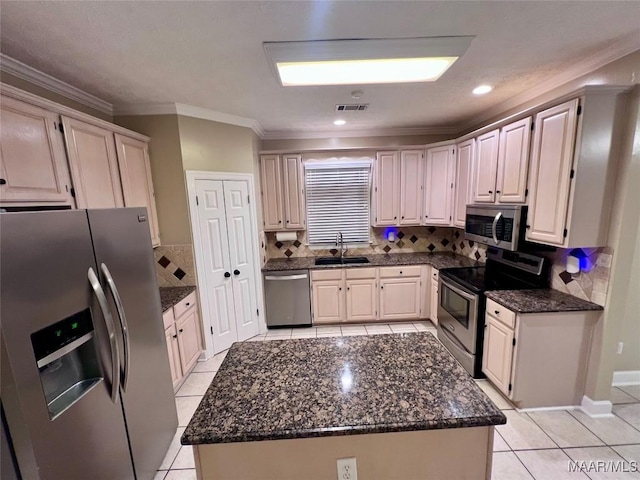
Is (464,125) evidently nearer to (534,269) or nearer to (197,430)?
(534,269)

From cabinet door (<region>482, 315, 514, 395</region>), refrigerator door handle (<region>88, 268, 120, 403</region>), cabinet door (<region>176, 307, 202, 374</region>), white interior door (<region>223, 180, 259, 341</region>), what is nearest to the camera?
refrigerator door handle (<region>88, 268, 120, 403</region>)

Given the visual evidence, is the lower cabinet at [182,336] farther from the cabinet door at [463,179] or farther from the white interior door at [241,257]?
the cabinet door at [463,179]

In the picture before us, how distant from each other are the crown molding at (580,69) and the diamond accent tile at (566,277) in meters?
1.55

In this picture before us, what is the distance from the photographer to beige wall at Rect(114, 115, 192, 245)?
8.41ft

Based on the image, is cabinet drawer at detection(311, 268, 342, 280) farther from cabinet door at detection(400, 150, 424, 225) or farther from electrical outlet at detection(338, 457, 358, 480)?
electrical outlet at detection(338, 457, 358, 480)

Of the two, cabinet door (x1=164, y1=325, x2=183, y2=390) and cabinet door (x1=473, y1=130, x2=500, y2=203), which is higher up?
cabinet door (x1=473, y1=130, x2=500, y2=203)

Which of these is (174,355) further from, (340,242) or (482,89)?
(482,89)

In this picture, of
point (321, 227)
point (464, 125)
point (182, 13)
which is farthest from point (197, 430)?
point (464, 125)

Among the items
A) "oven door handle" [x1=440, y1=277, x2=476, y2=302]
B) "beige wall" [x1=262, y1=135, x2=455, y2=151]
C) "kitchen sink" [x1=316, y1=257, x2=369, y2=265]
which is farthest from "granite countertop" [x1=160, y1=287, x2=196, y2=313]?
"oven door handle" [x1=440, y1=277, x2=476, y2=302]

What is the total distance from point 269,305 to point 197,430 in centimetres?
262

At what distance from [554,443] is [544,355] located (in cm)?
58

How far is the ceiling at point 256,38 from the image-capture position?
1.30 m

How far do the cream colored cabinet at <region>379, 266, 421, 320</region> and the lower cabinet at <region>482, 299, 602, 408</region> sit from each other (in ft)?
4.50

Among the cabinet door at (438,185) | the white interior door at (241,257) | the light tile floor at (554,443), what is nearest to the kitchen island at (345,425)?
the light tile floor at (554,443)
